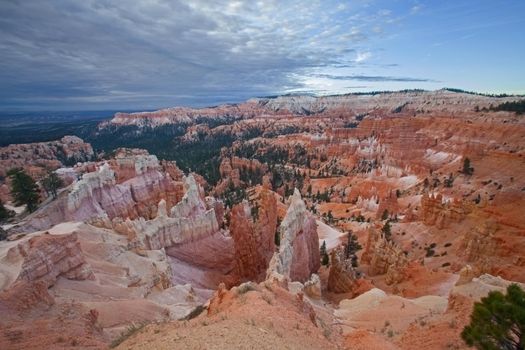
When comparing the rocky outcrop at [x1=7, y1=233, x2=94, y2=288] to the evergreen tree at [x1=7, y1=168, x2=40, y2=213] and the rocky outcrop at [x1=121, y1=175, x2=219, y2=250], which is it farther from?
the evergreen tree at [x1=7, y1=168, x2=40, y2=213]

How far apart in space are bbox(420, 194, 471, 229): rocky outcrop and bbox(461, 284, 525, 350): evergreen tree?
29.2 m

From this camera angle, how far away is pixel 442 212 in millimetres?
35406

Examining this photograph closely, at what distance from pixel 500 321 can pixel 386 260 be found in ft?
68.3

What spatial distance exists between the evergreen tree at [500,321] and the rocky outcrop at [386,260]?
17.6 metres

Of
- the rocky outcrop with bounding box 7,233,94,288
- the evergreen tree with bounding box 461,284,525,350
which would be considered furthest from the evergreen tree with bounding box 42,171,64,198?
the evergreen tree with bounding box 461,284,525,350

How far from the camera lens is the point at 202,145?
15038 centimetres

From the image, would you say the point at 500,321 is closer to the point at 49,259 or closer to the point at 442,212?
the point at 49,259

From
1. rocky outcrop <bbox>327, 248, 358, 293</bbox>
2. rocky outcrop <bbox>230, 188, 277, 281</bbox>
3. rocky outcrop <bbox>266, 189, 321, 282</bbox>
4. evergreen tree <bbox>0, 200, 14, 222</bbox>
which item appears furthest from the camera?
rocky outcrop <bbox>230, 188, 277, 281</bbox>

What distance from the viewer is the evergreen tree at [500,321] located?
7590 millimetres

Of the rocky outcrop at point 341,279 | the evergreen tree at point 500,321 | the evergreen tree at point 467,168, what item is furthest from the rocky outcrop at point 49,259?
the evergreen tree at point 467,168

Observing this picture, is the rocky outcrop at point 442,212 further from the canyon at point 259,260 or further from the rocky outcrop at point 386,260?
the rocky outcrop at point 386,260

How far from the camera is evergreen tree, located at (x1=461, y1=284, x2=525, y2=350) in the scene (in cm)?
759

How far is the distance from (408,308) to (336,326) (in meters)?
4.12

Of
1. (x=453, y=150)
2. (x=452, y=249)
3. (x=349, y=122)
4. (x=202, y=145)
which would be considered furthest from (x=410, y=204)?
(x=349, y=122)
